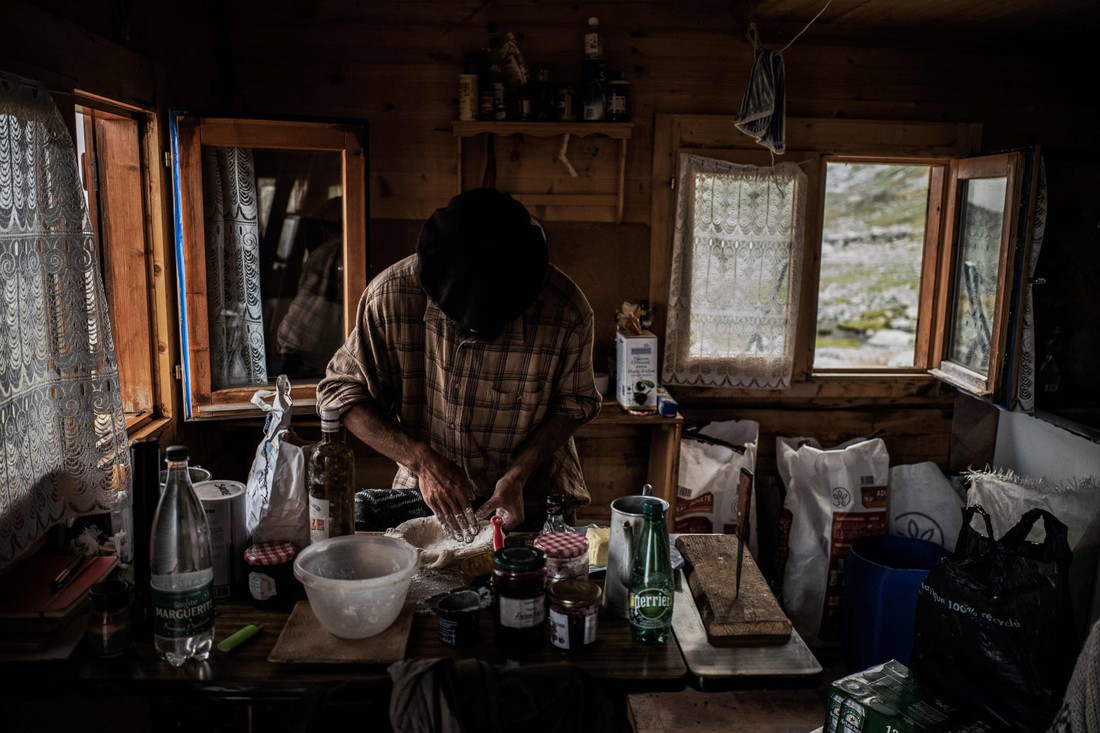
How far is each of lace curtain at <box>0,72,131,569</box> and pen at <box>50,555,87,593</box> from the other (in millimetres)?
148

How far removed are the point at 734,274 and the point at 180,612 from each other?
2994 mm

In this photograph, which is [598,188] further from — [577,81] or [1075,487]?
[1075,487]

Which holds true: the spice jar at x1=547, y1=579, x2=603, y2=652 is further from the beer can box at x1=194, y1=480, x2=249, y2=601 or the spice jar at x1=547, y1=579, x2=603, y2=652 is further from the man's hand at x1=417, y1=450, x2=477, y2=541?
the beer can box at x1=194, y1=480, x2=249, y2=601

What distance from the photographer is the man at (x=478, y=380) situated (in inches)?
86.4

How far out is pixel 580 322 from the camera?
7.94ft

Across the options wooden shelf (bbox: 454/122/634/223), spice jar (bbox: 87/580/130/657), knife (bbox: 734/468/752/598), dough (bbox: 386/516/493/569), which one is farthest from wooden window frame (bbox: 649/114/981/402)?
spice jar (bbox: 87/580/130/657)

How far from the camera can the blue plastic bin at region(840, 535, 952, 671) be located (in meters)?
3.24

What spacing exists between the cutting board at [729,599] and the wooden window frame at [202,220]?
1.99 meters

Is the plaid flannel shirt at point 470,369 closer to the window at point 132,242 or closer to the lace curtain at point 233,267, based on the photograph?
the window at point 132,242

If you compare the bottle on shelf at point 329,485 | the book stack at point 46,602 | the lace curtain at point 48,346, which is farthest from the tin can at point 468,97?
the book stack at point 46,602

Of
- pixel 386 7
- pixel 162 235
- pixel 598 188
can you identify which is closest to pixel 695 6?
pixel 598 188

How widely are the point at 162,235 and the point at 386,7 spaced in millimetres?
1469

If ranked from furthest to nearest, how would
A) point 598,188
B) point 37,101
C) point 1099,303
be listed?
point 598,188 < point 1099,303 < point 37,101

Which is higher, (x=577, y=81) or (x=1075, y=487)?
(x=577, y=81)
